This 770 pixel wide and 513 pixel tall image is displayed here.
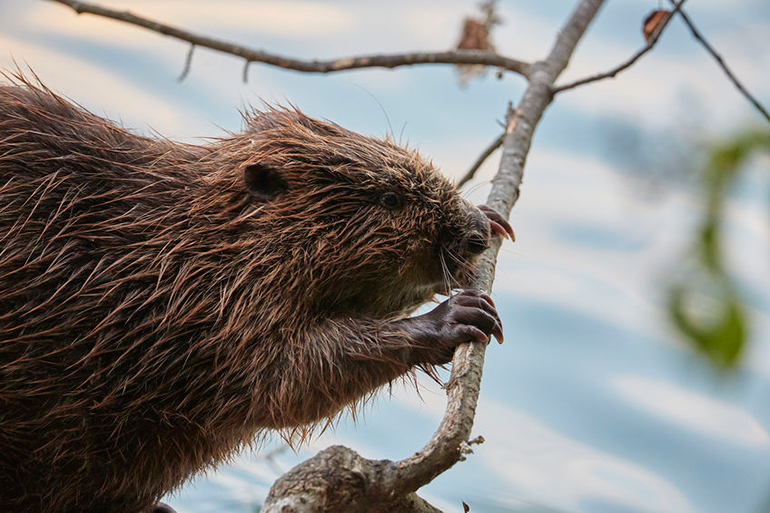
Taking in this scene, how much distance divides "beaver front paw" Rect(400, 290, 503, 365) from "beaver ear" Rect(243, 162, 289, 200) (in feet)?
2.57

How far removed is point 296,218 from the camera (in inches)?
123

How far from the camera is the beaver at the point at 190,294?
282 centimetres

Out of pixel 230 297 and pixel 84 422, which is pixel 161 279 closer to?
pixel 230 297

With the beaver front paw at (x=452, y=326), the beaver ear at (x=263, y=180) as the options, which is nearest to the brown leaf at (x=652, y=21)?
the beaver front paw at (x=452, y=326)

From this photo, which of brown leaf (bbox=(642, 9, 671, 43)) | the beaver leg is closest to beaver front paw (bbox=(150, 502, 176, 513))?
the beaver leg

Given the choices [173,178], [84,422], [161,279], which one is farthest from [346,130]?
[84,422]

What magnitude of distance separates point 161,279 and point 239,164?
0.62m

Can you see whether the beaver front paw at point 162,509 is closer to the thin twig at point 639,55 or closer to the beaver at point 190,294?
the beaver at point 190,294

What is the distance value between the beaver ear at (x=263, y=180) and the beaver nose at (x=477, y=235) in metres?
0.78

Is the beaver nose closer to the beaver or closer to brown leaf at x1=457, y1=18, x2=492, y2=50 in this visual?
the beaver

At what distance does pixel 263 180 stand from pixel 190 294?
56 centimetres

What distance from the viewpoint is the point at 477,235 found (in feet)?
10.3

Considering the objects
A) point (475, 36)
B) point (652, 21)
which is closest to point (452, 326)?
point (652, 21)

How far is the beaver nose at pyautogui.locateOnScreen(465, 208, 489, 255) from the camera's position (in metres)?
3.13
